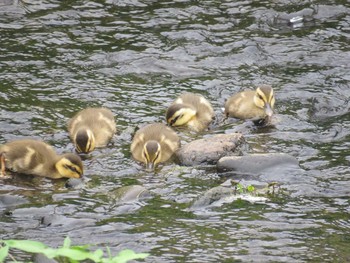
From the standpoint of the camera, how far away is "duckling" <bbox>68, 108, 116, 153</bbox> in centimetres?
752

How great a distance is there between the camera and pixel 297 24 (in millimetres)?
10328

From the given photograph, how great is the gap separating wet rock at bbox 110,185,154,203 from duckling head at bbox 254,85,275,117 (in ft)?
6.86

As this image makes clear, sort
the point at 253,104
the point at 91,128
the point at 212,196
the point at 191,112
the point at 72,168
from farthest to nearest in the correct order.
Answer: the point at 253,104 → the point at 191,112 → the point at 91,128 → the point at 72,168 → the point at 212,196

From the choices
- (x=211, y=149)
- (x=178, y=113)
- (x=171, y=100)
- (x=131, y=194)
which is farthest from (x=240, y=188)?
(x=171, y=100)

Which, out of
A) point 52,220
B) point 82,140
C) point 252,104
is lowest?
point 52,220

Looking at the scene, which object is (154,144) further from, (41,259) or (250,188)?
(41,259)

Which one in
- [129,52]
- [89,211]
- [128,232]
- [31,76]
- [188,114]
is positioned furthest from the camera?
[129,52]

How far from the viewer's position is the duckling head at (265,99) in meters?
8.18

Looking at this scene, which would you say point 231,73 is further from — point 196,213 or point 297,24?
point 196,213

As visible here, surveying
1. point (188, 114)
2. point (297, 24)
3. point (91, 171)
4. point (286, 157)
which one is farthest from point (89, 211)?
point (297, 24)

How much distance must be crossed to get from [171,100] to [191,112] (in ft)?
2.08

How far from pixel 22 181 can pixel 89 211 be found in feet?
3.57

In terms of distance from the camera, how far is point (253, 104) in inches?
327

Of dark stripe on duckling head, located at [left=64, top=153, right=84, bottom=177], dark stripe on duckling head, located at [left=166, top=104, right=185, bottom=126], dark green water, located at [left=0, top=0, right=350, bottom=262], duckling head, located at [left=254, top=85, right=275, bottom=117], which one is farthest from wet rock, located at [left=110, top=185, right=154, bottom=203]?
duckling head, located at [left=254, top=85, right=275, bottom=117]
